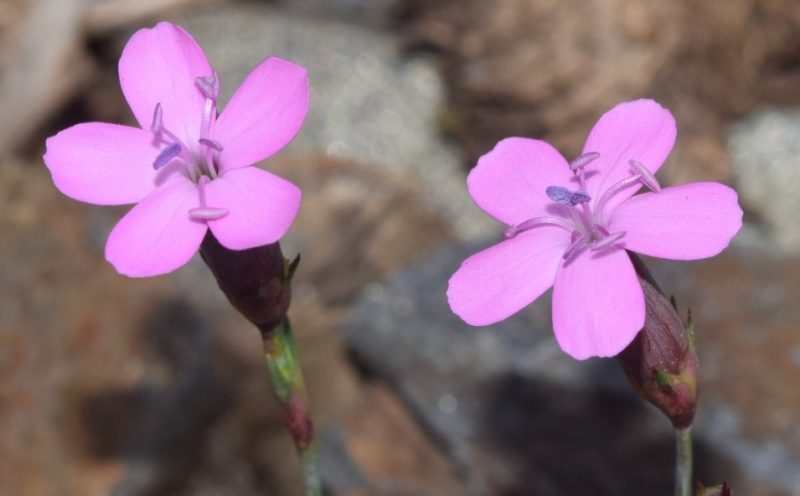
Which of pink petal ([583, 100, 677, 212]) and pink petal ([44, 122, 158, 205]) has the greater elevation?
pink petal ([583, 100, 677, 212])

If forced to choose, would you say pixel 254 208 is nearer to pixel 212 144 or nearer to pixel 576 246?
pixel 212 144

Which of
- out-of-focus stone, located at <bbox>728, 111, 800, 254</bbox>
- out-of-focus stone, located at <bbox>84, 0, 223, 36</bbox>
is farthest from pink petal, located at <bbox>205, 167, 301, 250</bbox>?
out-of-focus stone, located at <bbox>84, 0, 223, 36</bbox>

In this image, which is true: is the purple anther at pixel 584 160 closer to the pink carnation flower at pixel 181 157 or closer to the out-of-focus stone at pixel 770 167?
the pink carnation flower at pixel 181 157

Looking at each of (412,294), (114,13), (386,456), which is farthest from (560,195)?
(114,13)

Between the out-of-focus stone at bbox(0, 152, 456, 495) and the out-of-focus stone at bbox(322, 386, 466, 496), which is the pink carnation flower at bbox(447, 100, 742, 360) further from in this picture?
the out-of-focus stone at bbox(0, 152, 456, 495)


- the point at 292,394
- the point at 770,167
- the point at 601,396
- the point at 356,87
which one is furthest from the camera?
the point at 356,87

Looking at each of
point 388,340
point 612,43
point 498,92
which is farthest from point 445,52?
point 388,340
